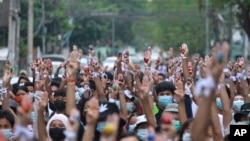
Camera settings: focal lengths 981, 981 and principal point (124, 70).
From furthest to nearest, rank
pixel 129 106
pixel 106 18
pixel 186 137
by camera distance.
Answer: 1. pixel 106 18
2. pixel 129 106
3. pixel 186 137

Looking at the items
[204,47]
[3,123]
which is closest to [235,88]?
[3,123]

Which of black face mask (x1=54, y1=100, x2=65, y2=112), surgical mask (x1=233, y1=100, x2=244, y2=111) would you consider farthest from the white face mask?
surgical mask (x1=233, y1=100, x2=244, y2=111)

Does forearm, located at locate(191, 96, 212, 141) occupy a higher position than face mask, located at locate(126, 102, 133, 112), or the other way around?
forearm, located at locate(191, 96, 212, 141)

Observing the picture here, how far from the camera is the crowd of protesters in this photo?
253 inches

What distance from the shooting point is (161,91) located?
11.3m

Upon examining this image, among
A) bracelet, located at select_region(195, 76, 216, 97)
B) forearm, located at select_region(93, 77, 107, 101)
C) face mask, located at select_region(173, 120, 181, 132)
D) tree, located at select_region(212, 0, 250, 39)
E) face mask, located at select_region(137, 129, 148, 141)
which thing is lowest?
face mask, located at select_region(137, 129, 148, 141)

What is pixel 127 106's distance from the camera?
1148cm

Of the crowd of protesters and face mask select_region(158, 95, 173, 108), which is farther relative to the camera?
face mask select_region(158, 95, 173, 108)

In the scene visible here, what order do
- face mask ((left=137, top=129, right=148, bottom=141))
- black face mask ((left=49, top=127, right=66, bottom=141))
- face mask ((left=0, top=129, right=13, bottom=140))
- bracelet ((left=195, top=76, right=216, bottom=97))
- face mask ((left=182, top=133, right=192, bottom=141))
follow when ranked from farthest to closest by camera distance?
face mask ((left=137, top=129, right=148, bottom=141)) → face mask ((left=0, top=129, right=13, bottom=140)) → black face mask ((left=49, top=127, right=66, bottom=141)) → face mask ((left=182, top=133, right=192, bottom=141)) → bracelet ((left=195, top=76, right=216, bottom=97))

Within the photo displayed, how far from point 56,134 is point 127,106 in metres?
2.79

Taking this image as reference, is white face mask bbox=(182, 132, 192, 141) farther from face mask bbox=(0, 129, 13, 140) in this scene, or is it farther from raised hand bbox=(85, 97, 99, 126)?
face mask bbox=(0, 129, 13, 140)

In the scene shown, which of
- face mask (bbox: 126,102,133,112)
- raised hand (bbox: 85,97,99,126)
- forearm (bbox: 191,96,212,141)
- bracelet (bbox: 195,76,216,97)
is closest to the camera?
bracelet (bbox: 195,76,216,97)

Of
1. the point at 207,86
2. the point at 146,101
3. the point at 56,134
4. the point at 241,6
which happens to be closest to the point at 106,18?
the point at 241,6

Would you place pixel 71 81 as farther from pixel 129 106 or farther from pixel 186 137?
pixel 129 106
